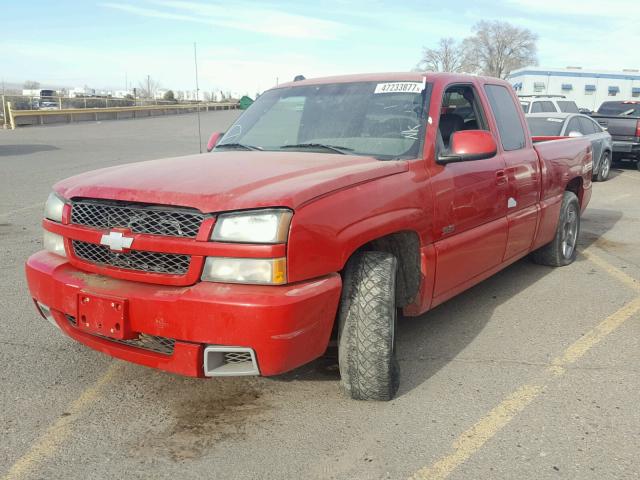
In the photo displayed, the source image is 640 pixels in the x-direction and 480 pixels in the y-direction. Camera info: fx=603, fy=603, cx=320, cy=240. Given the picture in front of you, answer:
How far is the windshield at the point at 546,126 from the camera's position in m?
11.3

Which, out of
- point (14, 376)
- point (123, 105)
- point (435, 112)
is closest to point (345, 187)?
point (435, 112)

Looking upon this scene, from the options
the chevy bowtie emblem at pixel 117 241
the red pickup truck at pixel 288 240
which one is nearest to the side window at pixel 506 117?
the red pickup truck at pixel 288 240

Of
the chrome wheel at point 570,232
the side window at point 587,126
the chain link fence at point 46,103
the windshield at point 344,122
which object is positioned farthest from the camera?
the chain link fence at point 46,103

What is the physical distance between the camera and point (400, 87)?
159 inches

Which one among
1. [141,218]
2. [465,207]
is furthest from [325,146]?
[141,218]

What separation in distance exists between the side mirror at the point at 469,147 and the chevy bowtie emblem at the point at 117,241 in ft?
6.28

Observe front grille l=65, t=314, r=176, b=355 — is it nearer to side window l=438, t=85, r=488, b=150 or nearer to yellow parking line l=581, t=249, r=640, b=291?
side window l=438, t=85, r=488, b=150

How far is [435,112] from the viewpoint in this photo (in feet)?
12.8

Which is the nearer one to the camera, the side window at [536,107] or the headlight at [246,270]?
the headlight at [246,270]

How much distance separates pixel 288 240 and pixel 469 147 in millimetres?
1552

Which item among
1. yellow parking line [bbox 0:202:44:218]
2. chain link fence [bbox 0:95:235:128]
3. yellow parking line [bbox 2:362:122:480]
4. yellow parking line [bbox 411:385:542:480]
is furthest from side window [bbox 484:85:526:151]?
chain link fence [bbox 0:95:235:128]

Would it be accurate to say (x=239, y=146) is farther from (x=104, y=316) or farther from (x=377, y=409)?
(x=377, y=409)

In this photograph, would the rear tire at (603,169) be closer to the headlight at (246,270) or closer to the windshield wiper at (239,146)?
the windshield wiper at (239,146)

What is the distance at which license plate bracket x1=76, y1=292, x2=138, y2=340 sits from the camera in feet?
9.21
